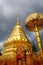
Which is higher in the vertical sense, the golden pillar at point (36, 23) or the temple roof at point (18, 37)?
the golden pillar at point (36, 23)

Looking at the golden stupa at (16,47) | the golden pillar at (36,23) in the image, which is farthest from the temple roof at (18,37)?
the golden pillar at (36,23)

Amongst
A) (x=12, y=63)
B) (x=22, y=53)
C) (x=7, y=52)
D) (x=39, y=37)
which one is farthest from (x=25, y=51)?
(x=39, y=37)

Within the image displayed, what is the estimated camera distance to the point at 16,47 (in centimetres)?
2058

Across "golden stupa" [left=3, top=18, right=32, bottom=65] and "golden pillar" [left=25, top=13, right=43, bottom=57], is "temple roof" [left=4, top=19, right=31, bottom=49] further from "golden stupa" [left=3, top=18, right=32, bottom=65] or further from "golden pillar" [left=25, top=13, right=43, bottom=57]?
"golden pillar" [left=25, top=13, right=43, bottom=57]

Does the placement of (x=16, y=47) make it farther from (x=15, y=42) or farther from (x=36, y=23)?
(x=36, y=23)

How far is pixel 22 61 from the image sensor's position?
17984mm

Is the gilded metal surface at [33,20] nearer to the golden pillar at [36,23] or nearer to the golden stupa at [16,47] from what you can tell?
the golden pillar at [36,23]

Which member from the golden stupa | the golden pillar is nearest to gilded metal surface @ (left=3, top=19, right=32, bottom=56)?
the golden stupa

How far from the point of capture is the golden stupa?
59.4ft

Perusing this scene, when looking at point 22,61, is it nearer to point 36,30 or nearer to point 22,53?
point 22,53

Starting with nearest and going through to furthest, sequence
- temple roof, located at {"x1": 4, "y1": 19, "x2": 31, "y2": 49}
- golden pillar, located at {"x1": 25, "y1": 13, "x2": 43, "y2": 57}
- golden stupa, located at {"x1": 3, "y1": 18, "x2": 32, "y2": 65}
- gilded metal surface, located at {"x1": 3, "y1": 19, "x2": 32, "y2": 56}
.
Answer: golden stupa, located at {"x1": 3, "y1": 18, "x2": 32, "y2": 65} → gilded metal surface, located at {"x1": 3, "y1": 19, "x2": 32, "y2": 56} → temple roof, located at {"x1": 4, "y1": 19, "x2": 31, "y2": 49} → golden pillar, located at {"x1": 25, "y1": 13, "x2": 43, "y2": 57}

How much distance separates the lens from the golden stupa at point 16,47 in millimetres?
18094

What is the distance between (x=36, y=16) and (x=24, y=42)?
9.67ft

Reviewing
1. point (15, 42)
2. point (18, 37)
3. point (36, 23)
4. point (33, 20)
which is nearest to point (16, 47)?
point (15, 42)
